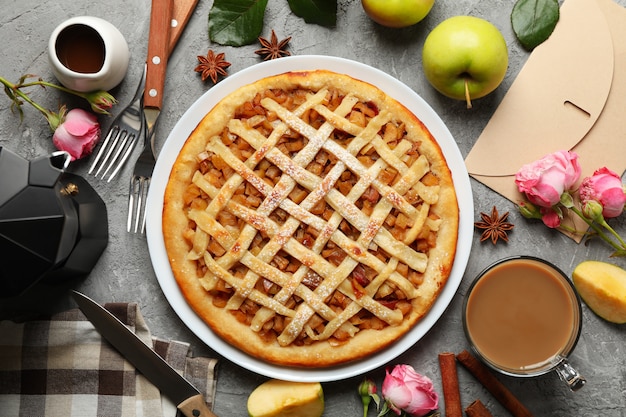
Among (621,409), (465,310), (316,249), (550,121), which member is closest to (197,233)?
(316,249)

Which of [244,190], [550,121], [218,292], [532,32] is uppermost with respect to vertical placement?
[532,32]

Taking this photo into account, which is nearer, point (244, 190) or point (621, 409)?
point (244, 190)

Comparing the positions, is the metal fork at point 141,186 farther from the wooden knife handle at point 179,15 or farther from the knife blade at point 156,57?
the wooden knife handle at point 179,15

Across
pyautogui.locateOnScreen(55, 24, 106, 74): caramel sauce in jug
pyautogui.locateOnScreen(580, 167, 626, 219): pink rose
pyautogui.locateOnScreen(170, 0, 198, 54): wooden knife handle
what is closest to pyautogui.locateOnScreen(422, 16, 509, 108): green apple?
pyautogui.locateOnScreen(580, 167, 626, 219): pink rose

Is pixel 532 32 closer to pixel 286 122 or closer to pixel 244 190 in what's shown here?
pixel 286 122

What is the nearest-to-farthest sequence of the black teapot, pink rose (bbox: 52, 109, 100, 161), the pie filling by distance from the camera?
1. the black teapot
2. the pie filling
3. pink rose (bbox: 52, 109, 100, 161)

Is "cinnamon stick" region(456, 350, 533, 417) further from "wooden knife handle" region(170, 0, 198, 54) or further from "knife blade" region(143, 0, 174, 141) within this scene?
"wooden knife handle" region(170, 0, 198, 54)
